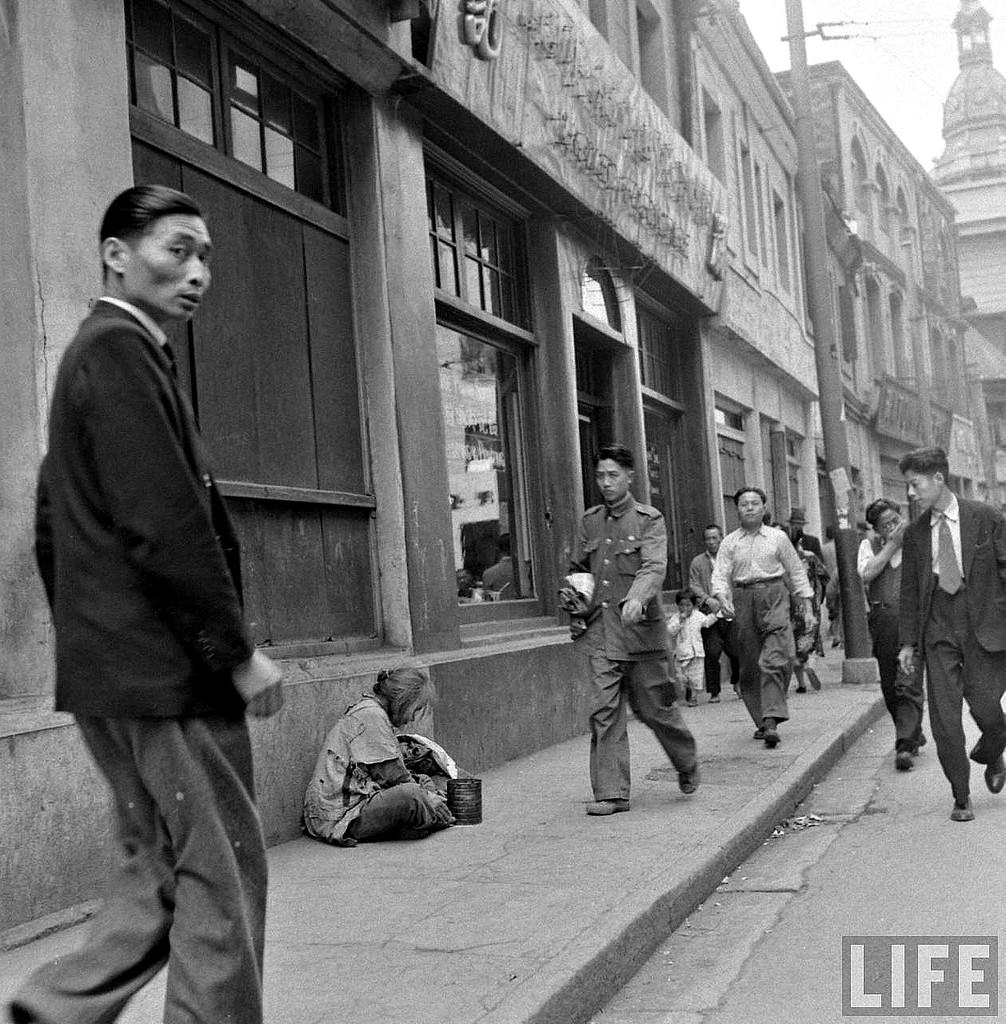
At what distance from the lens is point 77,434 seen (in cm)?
272

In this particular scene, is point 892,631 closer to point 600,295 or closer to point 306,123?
point 306,123

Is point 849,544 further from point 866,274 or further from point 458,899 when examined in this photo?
point 866,274

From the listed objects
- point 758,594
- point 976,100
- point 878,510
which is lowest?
point 758,594

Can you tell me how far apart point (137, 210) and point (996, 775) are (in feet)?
20.2

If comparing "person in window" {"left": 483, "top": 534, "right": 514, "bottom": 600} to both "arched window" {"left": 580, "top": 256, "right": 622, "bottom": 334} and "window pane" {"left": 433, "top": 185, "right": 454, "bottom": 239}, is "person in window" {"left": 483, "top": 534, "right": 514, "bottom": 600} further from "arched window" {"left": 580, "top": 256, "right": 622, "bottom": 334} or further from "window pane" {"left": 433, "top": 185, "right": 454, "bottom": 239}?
"arched window" {"left": 580, "top": 256, "right": 622, "bottom": 334}

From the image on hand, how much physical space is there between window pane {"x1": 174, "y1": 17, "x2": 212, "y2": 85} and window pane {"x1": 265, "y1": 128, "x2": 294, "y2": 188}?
654 mm

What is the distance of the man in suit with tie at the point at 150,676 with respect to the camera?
2.67m

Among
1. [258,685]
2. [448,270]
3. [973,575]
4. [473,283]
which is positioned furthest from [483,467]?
[258,685]

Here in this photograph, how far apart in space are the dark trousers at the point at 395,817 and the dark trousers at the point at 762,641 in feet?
12.8

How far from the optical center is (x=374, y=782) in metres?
7.04

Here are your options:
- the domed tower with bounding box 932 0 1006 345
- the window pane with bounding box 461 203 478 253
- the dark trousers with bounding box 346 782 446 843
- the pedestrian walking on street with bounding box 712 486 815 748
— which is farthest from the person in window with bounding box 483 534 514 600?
the domed tower with bounding box 932 0 1006 345

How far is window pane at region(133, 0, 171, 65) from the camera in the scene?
23.1 feet

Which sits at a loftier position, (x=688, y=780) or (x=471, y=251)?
(x=471, y=251)

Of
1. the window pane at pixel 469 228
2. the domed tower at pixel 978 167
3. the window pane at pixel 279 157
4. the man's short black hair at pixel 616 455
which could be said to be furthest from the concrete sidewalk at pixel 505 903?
the domed tower at pixel 978 167
